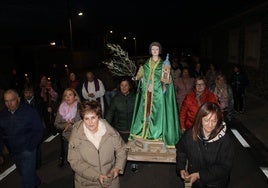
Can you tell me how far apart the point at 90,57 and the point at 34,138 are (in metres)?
43.1

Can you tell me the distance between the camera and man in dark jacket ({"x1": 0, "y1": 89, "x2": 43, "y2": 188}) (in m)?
4.46

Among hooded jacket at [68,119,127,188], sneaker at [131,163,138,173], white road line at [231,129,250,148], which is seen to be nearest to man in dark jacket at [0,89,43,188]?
hooded jacket at [68,119,127,188]

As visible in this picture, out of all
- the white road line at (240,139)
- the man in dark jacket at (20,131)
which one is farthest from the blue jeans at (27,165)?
the white road line at (240,139)

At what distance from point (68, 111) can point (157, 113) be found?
161 centimetres

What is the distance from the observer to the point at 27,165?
466cm

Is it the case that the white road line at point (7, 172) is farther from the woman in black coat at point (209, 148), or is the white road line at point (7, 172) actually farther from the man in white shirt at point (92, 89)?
the woman in black coat at point (209, 148)

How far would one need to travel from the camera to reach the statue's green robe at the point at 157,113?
5.64 meters

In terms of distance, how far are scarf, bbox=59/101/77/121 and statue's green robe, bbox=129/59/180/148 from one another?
3.70 feet

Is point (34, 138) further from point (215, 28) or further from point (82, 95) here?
point (215, 28)

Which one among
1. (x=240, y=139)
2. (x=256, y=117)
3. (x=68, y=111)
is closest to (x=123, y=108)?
(x=68, y=111)

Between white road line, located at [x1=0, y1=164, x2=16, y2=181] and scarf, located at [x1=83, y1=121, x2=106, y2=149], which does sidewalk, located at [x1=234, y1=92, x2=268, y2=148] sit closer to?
scarf, located at [x1=83, y1=121, x2=106, y2=149]

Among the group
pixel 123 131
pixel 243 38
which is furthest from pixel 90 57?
pixel 123 131

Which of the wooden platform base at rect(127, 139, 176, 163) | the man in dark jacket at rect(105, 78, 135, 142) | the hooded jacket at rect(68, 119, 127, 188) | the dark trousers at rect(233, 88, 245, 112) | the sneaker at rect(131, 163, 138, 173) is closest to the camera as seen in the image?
the hooded jacket at rect(68, 119, 127, 188)

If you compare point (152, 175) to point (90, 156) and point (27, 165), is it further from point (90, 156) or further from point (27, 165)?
point (90, 156)
